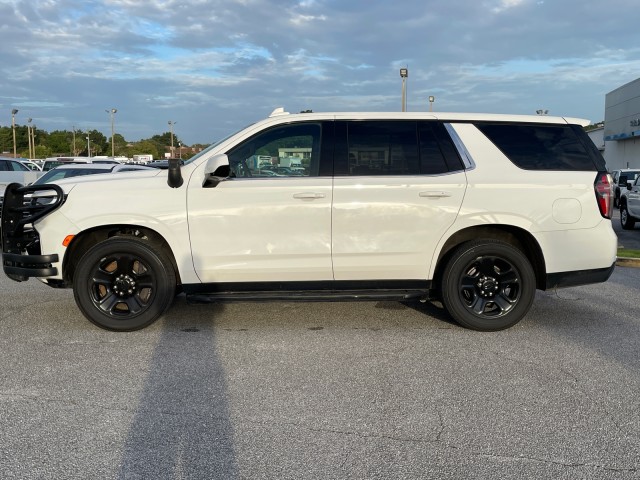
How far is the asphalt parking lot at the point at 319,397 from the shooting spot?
3205mm

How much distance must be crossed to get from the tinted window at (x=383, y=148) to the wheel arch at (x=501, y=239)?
77 centimetres

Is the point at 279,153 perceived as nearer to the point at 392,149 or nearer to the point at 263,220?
the point at 263,220

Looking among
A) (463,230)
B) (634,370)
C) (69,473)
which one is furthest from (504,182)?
(69,473)

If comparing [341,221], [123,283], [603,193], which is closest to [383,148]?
[341,221]

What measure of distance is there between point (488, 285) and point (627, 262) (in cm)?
509

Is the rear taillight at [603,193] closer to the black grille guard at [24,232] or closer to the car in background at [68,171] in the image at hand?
the black grille guard at [24,232]

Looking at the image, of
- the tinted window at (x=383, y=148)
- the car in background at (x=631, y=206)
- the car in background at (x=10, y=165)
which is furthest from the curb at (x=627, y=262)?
the car in background at (x=10, y=165)

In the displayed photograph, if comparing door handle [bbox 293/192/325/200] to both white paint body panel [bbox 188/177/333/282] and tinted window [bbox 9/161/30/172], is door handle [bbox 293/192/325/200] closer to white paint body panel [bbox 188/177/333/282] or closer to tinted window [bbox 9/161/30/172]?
white paint body panel [bbox 188/177/333/282]

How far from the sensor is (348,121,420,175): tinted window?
5.60 m

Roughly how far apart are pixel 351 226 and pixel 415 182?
714 mm

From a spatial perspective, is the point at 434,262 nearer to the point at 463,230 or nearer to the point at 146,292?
the point at 463,230

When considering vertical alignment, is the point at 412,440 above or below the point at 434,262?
below

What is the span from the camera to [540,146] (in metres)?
5.74

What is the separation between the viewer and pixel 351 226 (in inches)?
216
